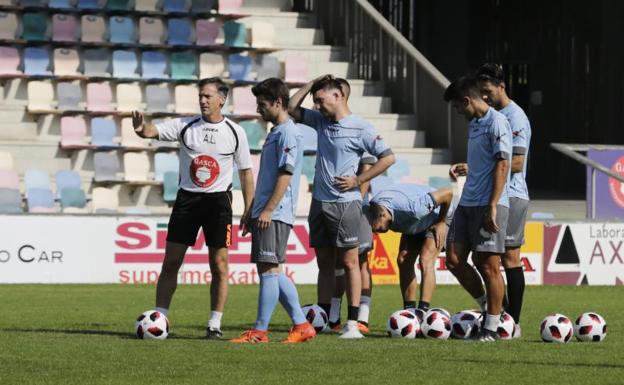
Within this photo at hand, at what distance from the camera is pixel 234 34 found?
26.1 meters

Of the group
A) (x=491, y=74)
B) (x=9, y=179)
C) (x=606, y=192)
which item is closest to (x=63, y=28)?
(x=9, y=179)

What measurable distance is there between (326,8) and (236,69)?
3035 millimetres

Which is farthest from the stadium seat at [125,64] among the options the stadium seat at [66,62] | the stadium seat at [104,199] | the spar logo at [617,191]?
the spar logo at [617,191]

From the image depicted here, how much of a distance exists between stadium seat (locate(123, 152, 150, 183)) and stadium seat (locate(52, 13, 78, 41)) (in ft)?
8.18

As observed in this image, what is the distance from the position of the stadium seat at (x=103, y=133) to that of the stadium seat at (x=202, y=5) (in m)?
3.42

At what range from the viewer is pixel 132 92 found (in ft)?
80.5

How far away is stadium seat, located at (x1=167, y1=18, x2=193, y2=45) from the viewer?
25.6 metres

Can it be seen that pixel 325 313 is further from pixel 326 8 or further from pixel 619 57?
pixel 619 57

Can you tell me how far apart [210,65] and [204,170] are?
14.8 m

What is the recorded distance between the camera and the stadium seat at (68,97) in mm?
23906

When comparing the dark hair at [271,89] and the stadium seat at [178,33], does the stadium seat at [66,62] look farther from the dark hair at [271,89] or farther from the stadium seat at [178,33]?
the dark hair at [271,89]

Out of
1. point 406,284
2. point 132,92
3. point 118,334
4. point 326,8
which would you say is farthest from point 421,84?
point 118,334

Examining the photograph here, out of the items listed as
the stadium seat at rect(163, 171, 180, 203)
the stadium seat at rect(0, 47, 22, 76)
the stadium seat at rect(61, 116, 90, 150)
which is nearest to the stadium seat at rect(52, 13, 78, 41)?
the stadium seat at rect(0, 47, 22, 76)

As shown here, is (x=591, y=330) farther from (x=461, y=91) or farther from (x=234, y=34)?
(x=234, y=34)
